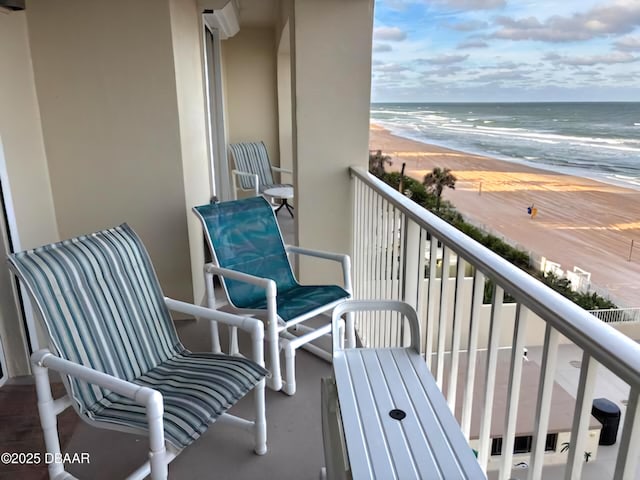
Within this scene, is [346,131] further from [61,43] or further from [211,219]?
[61,43]

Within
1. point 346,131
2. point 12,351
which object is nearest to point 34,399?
point 12,351

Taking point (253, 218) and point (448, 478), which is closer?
point (448, 478)

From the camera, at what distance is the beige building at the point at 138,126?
2480 mm

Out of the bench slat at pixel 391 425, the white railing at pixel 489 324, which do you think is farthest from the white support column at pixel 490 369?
the bench slat at pixel 391 425

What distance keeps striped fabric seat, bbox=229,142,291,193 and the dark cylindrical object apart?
450 centimetres

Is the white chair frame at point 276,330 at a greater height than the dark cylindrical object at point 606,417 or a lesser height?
greater

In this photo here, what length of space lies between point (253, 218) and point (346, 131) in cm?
94

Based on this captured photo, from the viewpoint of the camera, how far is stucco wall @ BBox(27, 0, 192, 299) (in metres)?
2.62

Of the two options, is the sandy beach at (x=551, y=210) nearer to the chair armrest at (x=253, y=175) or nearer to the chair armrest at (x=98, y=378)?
the chair armrest at (x=98, y=378)

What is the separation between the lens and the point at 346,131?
3.25 m

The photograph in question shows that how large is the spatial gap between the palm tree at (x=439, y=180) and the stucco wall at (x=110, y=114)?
166 cm

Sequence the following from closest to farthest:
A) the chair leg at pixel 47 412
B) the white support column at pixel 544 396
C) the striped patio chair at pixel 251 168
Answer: the white support column at pixel 544 396 → the chair leg at pixel 47 412 → the striped patio chair at pixel 251 168

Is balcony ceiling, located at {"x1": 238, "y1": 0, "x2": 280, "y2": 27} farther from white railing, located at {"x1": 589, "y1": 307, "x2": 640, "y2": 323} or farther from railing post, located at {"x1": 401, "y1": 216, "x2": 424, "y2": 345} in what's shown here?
white railing, located at {"x1": 589, "y1": 307, "x2": 640, "y2": 323}

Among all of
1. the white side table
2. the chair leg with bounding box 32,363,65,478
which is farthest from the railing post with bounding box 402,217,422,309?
the white side table
